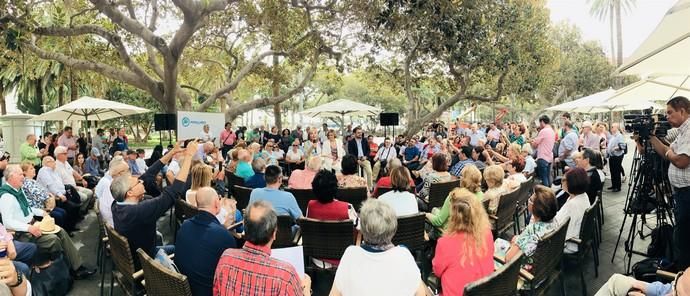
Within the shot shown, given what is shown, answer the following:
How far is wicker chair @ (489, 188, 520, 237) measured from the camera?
4273mm

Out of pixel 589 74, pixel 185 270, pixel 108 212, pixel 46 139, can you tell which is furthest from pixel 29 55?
pixel 589 74

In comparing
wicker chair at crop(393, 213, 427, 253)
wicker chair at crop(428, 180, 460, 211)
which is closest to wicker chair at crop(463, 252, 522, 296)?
wicker chair at crop(393, 213, 427, 253)

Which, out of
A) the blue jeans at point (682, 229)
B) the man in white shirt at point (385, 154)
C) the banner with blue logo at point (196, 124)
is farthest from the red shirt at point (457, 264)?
the banner with blue logo at point (196, 124)

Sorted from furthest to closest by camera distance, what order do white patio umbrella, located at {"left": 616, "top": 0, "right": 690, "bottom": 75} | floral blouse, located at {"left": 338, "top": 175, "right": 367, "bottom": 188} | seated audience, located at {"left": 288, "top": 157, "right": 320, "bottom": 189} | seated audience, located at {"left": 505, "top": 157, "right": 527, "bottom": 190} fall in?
seated audience, located at {"left": 288, "top": 157, "right": 320, "bottom": 189} → floral blouse, located at {"left": 338, "top": 175, "right": 367, "bottom": 188} → seated audience, located at {"left": 505, "top": 157, "right": 527, "bottom": 190} → white patio umbrella, located at {"left": 616, "top": 0, "right": 690, "bottom": 75}

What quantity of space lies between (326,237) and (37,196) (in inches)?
165

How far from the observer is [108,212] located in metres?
4.34

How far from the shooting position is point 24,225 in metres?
4.09

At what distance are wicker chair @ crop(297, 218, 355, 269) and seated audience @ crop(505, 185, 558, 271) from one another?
4.24 feet

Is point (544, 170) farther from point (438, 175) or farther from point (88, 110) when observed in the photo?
point (88, 110)

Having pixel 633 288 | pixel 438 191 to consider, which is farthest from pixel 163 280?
pixel 438 191

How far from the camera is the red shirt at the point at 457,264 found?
2569 mm

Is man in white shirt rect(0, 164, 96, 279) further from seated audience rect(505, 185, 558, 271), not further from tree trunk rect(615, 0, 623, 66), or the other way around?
tree trunk rect(615, 0, 623, 66)

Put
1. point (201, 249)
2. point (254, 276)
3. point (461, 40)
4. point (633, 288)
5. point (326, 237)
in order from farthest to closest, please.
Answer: point (461, 40) < point (326, 237) < point (201, 249) < point (633, 288) < point (254, 276)

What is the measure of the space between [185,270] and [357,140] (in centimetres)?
806
